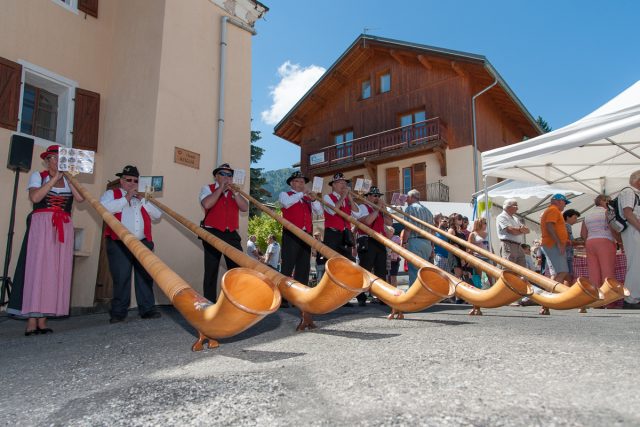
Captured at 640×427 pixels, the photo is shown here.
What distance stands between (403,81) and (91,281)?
18167 mm

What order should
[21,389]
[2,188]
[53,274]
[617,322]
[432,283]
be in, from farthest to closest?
[2,188], [53,274], [617,322], [432,283], [21,389]

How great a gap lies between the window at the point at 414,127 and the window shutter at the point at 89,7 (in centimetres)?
1512

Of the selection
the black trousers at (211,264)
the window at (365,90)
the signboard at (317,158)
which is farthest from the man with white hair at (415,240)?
the window at (365,90)

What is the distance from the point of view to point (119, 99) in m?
7.44

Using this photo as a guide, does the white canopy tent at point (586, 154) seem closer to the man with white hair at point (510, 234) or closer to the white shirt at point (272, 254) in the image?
the man with white hair at point (510, 234)

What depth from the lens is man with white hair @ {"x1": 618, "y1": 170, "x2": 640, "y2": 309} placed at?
5.63m

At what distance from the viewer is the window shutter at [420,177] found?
20708mm

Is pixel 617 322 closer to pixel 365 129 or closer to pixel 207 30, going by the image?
pixel 207 30

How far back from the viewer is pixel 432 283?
3.52 metres

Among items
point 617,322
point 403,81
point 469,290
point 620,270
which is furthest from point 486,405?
point 403,81

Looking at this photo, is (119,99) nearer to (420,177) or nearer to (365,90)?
(420,177)

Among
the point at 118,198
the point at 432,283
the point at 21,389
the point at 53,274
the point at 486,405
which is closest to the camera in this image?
the point at 486,405

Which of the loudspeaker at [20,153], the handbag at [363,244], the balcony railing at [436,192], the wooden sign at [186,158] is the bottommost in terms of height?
the handbag at [363,244]

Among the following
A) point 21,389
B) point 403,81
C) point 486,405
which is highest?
point 403,81
